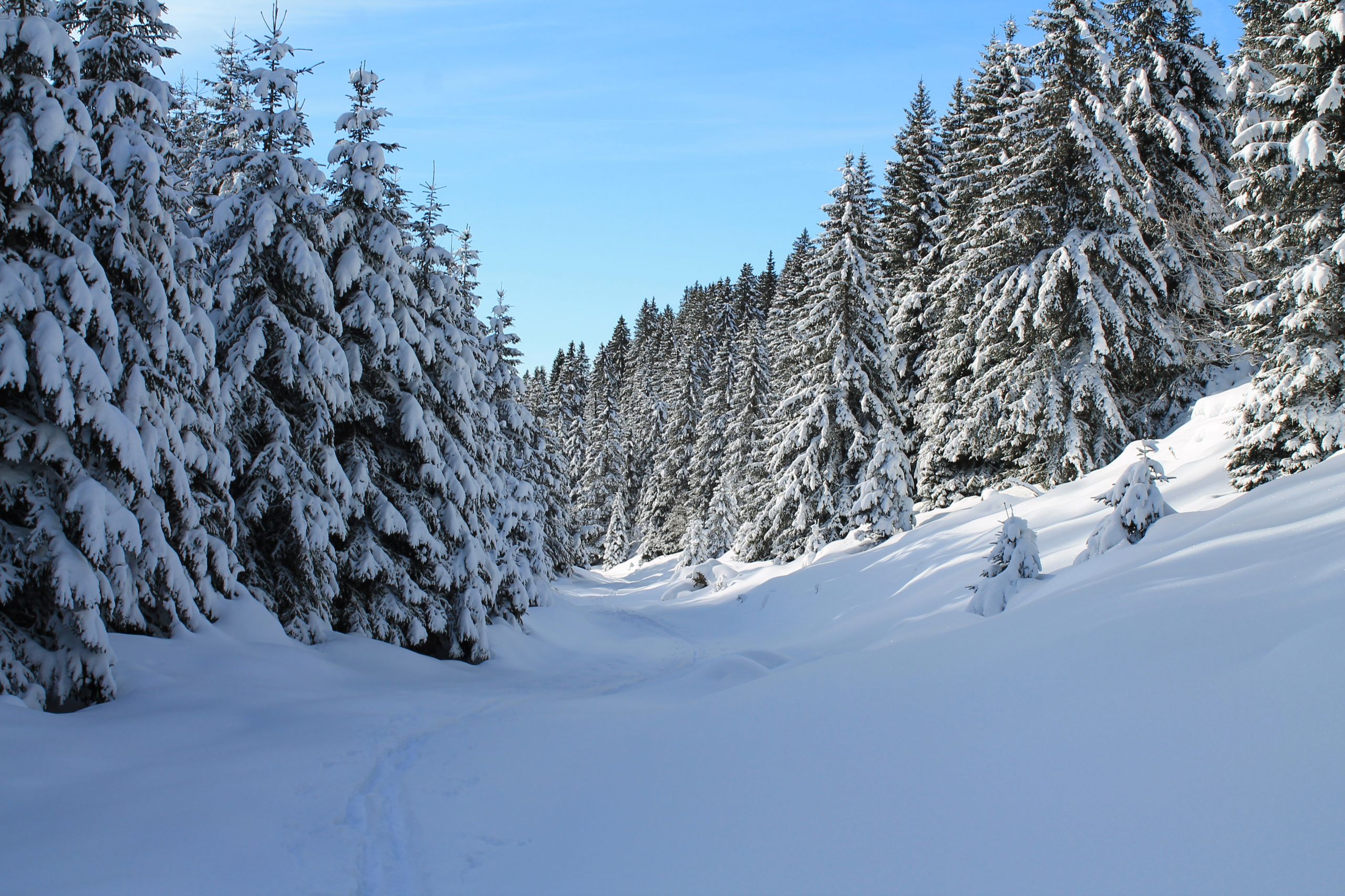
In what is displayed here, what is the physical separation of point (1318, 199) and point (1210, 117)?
37.3 ft

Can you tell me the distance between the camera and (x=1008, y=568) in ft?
37.1

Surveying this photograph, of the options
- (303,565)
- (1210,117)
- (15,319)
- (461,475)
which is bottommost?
(303,565)

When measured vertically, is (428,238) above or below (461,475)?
above

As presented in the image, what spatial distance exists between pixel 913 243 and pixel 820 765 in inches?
1132

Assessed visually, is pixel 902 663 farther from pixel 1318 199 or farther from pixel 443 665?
pixel 1318 199

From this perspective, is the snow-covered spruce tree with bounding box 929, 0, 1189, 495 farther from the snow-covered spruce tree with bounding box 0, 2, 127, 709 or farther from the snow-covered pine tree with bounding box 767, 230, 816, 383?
the snow-covered spruce tree with bounding box 0, 2, 127, 709

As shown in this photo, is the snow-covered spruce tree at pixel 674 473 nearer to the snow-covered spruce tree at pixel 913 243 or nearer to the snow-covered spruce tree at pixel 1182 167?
the snow-covered spruce tree at pixel 913 243

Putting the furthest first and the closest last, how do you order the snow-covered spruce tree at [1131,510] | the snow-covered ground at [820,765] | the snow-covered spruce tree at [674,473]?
the snow-covered spruce tree at [674,473] < the snow-covered spruce tree at [1131,510] < the snow-covered ground at [820,765]

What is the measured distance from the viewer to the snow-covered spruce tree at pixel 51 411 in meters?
7.64

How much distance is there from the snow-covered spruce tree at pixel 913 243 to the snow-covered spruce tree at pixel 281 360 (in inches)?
777

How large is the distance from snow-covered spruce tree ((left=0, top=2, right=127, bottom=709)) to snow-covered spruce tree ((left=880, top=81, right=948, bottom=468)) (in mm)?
23600

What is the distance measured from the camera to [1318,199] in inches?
590

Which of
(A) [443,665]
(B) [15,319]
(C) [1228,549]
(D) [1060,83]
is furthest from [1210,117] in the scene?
(B) [15,319]

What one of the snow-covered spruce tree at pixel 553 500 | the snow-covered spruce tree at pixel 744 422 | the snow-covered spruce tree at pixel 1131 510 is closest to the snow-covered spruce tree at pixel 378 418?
the snow-covered spruce tree at pixel 1131 510
